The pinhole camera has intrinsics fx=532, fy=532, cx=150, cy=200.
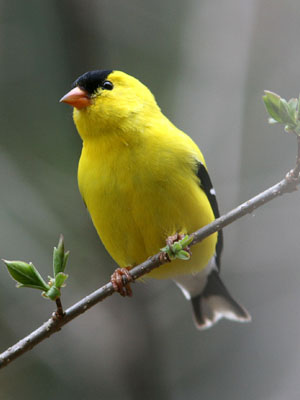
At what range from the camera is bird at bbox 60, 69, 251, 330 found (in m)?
3.06

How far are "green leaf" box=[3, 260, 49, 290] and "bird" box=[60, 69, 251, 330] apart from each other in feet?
3.37

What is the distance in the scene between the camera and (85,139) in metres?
3.37

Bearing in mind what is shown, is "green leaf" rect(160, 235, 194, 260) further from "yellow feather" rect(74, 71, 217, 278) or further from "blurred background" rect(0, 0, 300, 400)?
"blurred background" rect(0, 0, 300, 400)

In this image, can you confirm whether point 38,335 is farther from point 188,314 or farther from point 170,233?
point 188,314

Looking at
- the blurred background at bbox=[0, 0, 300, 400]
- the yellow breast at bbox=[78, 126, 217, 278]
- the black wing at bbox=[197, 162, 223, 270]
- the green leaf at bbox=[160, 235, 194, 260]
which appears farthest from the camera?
the blurred background at bbox=[0, 0, 300, 400]

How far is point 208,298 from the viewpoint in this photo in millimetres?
4594

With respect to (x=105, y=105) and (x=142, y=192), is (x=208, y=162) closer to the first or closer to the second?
(x=105, y=105)

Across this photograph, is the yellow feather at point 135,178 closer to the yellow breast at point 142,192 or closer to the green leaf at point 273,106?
the yellow breast at point 142,192

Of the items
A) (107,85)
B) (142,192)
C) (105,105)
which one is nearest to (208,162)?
(107,85)

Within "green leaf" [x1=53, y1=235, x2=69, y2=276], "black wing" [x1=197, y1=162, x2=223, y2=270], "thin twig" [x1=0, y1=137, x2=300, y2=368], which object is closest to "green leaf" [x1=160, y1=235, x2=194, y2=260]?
"thin twig" [x1=0, y1=137, x2=300, y2=368]

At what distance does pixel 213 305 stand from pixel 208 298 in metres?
0.08

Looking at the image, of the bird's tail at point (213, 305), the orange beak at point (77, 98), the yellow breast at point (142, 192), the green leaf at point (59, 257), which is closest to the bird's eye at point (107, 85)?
the orange beak at point (77, 98)

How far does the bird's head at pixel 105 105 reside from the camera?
10.8 feet

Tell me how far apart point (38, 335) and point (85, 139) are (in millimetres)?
1564
